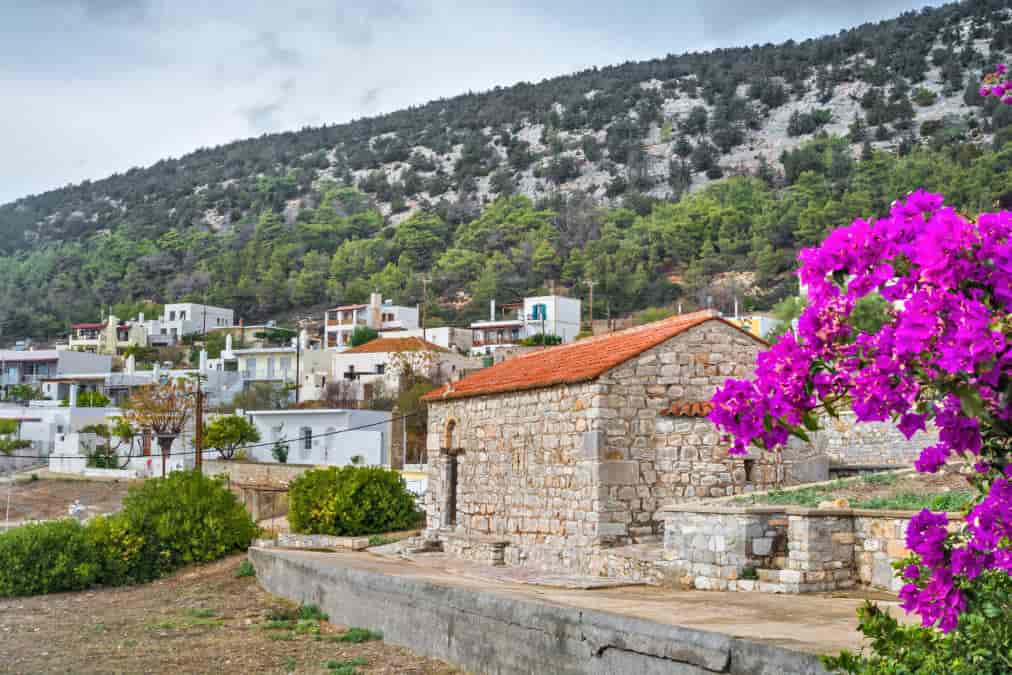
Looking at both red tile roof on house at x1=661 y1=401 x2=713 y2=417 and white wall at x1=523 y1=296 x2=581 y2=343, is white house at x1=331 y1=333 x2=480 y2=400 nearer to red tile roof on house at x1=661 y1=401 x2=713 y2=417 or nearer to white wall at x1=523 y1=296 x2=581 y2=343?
white wall at x1=523 y1=296 x2=581 y2=343

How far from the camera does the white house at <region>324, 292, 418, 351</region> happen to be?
77.9 m

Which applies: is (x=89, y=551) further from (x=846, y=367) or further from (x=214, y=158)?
(x=214, y=158)

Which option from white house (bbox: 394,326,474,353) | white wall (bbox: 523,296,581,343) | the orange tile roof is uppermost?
white wall (bbox: 523,296,581,343)

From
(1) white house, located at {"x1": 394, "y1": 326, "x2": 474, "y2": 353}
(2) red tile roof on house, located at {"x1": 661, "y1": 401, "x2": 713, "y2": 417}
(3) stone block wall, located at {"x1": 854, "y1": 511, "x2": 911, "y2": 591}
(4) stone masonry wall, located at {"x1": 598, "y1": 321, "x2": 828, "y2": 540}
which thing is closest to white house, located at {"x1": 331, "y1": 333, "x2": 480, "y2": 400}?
(1) white house, located at {"x1": 394, "y1": 326, "x2": 474, "y2": 353}

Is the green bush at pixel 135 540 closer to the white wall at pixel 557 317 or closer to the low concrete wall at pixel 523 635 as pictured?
the low concrete wall at pixel 523 635

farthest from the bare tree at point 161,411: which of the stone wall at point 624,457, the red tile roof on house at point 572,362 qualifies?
the stone wall at point 624,457

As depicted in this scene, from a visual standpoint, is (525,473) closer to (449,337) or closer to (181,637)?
(181,637)

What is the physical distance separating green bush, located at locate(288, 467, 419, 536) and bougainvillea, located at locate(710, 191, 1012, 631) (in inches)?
707

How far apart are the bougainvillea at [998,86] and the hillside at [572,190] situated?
6267cm

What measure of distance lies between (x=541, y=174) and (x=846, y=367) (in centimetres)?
11656

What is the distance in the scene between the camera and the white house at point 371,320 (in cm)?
7788

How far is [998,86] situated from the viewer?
4547 mm

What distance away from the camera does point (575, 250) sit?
87.5 meters

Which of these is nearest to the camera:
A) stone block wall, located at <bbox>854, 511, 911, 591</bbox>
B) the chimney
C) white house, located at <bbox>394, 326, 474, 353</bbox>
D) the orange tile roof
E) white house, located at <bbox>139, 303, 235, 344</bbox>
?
stone block wall, located at <bbox>854, 511, 911, 591</bbox>
